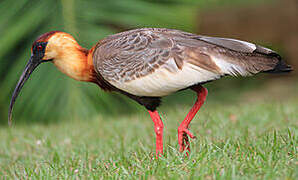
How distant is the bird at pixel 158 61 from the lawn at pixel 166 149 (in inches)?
17.0

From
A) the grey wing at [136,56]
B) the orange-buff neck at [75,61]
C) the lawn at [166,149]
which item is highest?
the grey wing at [136,56]

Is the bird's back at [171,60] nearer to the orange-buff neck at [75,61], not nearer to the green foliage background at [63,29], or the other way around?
the orange-buff neck at [75,61]

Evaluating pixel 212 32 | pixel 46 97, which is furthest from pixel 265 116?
pixel 212 32

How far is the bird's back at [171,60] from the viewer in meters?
3.38

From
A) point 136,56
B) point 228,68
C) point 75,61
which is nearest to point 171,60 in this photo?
point 136,56

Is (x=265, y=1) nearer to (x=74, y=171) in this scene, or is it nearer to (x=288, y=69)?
(x=288, y=69)

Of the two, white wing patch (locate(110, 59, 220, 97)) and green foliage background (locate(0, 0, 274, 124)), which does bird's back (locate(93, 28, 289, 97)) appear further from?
green foliage background (locate(0, 0, 274, 124))

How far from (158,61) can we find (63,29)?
4.28 metres

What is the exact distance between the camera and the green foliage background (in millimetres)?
7387

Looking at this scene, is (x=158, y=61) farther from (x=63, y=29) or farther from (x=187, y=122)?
(x=63, y=29)

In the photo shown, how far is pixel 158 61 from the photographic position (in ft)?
11.5

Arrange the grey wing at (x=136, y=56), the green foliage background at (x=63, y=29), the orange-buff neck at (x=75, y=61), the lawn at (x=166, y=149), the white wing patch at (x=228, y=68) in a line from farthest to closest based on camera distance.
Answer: the green foliage background at (x=63, y=29)
the orange-buff neck at (x=75, y=61)
the grey wing at (x=136, y=56)
the white wing patch at (x=228, y=68)
the lawn at (x=166, y=149)

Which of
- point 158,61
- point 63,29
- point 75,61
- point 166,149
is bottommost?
point 166,149

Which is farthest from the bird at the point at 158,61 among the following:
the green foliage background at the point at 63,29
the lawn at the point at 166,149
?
the green foliage background at the point at 63,29
